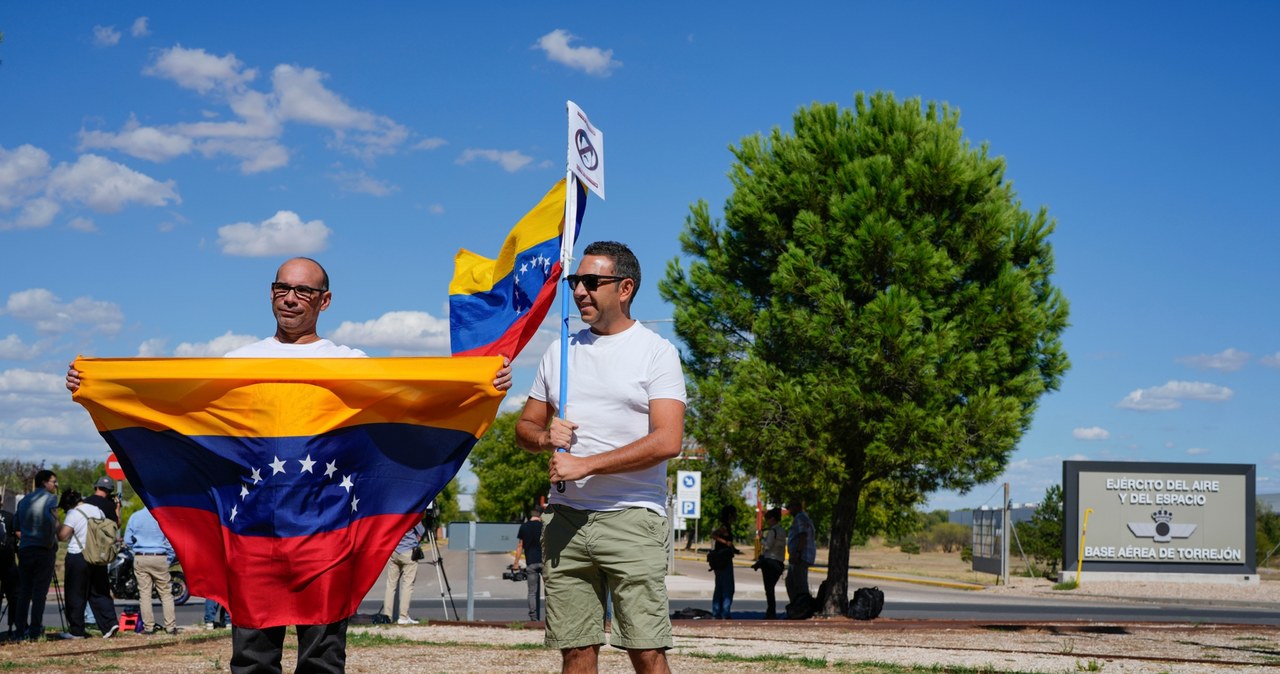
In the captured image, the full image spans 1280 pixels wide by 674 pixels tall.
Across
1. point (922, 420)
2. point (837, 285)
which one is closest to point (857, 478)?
point (922, 420)

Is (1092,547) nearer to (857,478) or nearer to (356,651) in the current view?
(857,478)

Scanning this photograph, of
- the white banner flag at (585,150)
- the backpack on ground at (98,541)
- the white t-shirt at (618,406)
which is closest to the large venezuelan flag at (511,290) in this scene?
the white banner flag at (585,150)

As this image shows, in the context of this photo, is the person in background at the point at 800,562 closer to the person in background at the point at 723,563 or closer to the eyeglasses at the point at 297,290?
the person in background at the point at 723,563

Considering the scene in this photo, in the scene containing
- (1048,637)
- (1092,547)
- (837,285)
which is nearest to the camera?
(1048,637)

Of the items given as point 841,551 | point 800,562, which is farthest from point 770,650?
point 841,551

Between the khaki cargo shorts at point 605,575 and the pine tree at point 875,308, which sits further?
the pine tree at point 875,308

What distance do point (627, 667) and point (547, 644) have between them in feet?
15.6

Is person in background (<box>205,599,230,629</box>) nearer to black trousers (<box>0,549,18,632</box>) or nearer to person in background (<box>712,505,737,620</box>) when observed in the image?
black trousers (<box>0,549,18,632</box>)

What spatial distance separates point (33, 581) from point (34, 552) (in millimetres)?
323

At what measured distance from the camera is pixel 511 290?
9.02 meters

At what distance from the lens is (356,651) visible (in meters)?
11.1

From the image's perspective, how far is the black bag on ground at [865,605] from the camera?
18.6m

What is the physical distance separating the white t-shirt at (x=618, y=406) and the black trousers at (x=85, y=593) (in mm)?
11191

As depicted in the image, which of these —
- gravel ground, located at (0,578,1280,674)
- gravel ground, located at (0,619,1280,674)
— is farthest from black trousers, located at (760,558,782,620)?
gravel ground, located at (0,619,1280,674)
